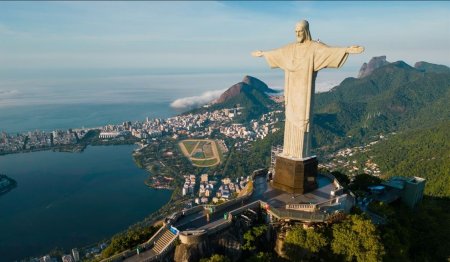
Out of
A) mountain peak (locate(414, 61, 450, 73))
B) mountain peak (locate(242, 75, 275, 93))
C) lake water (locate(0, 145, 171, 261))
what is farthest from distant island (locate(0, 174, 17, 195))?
mountain peak (locate(414, 61, 450, 73))

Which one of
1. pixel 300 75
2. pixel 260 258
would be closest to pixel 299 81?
pixel 300 75

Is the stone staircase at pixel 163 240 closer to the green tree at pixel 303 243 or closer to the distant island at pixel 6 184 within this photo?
the green tree at pixel 303 243

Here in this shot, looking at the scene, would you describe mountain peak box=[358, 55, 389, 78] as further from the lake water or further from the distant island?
the distant island

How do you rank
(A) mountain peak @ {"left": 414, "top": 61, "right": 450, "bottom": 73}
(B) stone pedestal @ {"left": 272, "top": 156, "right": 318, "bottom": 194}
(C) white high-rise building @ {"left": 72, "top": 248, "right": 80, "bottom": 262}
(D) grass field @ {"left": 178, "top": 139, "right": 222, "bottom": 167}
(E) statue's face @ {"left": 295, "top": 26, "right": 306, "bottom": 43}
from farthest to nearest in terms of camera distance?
(A) mountain peak @ {"left": 414, "top": 61, "right": 450, "bottom": 73}
(D) grass field @ {"left": 178, "top": 139, "right": 222, "bottom": 167}
(C) white high-rise building @ {"left": 72, "top": 248, "right": 80, "bottom": 262}
(B) stone pedestal @ {"left": 272, "top": 156, "right": 318, "bottom": 194}
(E) statue's face @ {"left": 295, "top": 26, "right": 306, "bottom": 43}

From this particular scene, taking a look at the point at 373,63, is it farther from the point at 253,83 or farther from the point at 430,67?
the point at 253,83

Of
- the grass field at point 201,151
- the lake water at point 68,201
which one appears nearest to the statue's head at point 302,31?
the lake water at point 68,201

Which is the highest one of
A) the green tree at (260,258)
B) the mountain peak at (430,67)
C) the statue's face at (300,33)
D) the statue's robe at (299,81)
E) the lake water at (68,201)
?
the mountain peak at (430,67)

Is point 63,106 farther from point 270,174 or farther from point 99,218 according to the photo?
point 270,174
